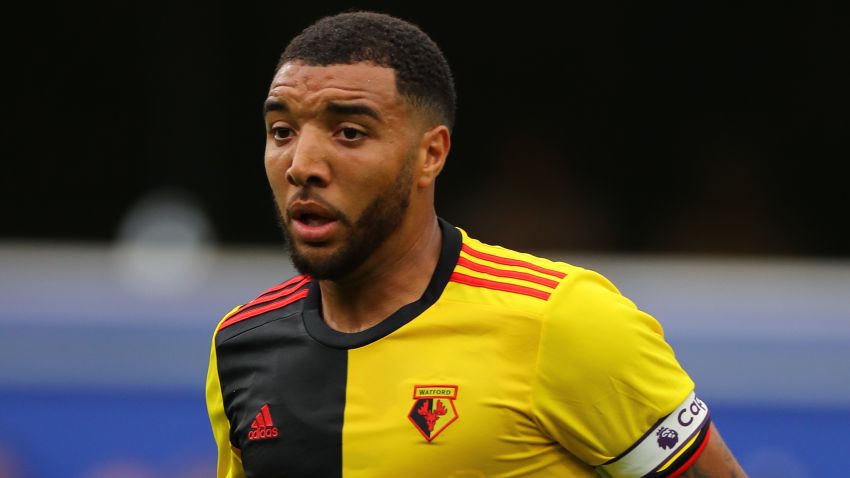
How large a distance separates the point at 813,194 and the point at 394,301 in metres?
5.74

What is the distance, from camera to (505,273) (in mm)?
2863

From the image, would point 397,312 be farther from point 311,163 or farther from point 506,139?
point 506,139

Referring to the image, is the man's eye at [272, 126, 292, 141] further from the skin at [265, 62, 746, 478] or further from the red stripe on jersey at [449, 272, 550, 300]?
the red stripe on jersey at [449, 272, 550, 300]

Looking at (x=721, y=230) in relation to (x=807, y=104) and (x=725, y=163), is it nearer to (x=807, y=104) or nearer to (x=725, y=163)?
(x=725, y=163)

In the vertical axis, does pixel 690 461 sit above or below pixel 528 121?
below

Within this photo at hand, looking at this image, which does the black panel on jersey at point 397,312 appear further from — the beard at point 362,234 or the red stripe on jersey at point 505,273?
Answer: the beard at point 362,234


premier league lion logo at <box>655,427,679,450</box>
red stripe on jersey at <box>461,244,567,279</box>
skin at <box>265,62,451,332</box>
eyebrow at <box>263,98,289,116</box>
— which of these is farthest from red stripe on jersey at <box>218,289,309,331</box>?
premier league lion logo at <box>655,427,679,450</box>

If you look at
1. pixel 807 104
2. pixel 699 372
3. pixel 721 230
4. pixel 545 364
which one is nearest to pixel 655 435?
pixel 545 364

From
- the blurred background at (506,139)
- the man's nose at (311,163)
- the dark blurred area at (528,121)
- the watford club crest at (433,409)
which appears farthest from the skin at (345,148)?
the dark blurred area at (528,121)

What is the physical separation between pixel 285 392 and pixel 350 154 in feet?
1.70

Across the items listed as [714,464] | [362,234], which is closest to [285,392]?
[362,234]

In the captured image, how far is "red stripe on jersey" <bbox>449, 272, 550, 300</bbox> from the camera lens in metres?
2.75

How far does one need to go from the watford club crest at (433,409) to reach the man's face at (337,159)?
29 cm

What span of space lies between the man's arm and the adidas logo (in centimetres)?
81
